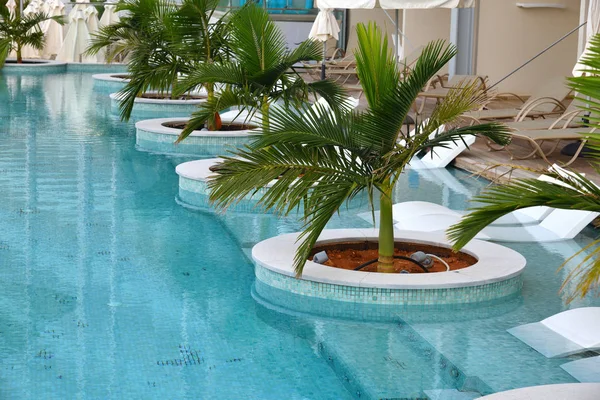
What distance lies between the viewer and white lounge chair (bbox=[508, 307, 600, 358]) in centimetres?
475

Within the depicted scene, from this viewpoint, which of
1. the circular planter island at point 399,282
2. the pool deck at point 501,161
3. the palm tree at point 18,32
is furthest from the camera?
the palm tree at point 18,32

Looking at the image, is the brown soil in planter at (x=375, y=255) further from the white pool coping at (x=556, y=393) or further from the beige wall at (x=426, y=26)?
the beige wall at (x=426, y=26)

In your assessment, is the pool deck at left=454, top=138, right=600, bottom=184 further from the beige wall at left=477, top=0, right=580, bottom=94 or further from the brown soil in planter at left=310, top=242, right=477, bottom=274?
the beige wall at left=477, top=0, right=580, bottom=94

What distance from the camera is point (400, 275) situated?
18.3ft

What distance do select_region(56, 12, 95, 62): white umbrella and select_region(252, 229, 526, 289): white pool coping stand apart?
18648mm

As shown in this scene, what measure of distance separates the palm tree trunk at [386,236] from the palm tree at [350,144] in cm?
13

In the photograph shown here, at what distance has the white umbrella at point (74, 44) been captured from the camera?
23812mm

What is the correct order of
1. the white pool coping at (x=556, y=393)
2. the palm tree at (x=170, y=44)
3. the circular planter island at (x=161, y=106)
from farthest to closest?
the circular planter island at (x=161, y=106) < the palm tree at (x=170, y=44) < the white pool coping at (x=556, y=393)

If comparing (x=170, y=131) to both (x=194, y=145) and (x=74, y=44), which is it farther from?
(x=74, y=44)

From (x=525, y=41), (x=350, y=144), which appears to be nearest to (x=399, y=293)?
(x=350, y=144)

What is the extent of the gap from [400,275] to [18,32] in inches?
716

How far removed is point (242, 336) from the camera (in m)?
5.11

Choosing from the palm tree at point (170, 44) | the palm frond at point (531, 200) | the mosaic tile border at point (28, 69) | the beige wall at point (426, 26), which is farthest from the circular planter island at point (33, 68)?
the palm frond at point (531, 200)

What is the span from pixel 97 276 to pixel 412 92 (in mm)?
2415
